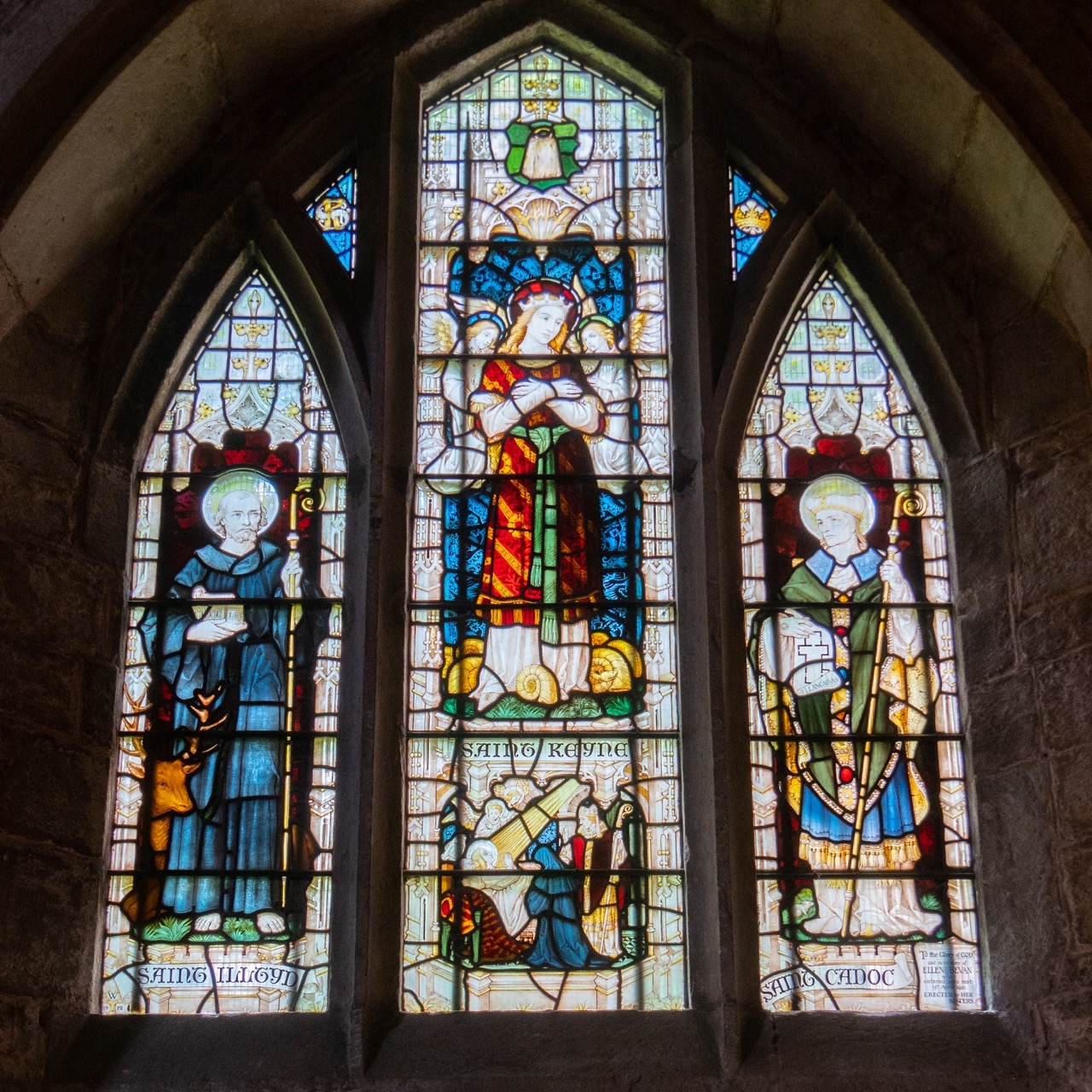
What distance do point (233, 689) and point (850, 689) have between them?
173cm

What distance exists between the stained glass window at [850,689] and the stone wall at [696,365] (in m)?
0.10

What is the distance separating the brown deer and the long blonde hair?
1384 mm

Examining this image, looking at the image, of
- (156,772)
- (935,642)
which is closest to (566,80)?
(935,642)

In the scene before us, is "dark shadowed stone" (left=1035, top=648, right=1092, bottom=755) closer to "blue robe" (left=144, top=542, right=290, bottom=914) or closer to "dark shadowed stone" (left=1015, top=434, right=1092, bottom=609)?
"dark shadowed stone" (left=1015, top=434, right=1092, bottom=609)

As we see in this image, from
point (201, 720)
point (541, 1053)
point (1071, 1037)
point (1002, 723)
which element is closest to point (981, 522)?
point (1002, 723)

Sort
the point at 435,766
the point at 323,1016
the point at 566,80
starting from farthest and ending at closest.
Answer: the point at 566,80
the point at 435,766
the point at 323,1016

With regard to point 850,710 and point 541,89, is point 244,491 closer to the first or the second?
point 541,89

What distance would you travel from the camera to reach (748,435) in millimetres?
5773

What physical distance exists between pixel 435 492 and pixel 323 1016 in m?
1.55

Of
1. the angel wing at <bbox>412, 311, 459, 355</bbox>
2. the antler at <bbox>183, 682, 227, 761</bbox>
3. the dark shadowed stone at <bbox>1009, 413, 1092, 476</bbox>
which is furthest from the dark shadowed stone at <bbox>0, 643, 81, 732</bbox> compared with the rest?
the dark shadowed stone at <bbox>1009, 413, 1092, 476</bbox>

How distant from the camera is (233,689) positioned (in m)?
5.43

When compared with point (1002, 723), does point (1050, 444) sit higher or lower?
higher

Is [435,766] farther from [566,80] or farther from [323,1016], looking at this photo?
[566,80]

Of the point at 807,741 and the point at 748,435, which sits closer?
the point at 807,741
